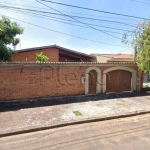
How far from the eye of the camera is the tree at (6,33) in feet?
39.0

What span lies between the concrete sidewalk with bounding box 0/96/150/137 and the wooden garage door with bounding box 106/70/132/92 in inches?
105

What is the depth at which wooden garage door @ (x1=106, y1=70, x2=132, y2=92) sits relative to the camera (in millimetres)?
13484

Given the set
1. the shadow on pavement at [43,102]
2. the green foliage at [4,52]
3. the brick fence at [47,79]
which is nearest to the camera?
the shadow on pavement at [43,102]

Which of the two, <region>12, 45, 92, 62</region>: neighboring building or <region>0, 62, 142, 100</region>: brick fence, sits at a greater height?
<region>12, 45, 92, 62</region>: neighboring building

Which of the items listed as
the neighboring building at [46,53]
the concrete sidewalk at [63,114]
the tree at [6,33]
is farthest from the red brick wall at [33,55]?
the concrete sidewalk at [63,114]

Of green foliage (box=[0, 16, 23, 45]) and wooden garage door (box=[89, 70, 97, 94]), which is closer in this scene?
green foliage (box=[0, 16, 23, 45])

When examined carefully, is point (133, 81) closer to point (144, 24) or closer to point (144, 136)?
point (144, 24)

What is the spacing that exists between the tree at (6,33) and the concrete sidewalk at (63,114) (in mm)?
4977

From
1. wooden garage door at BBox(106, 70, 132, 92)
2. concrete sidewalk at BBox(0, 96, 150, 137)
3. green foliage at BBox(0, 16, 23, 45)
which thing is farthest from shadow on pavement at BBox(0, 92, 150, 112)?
green foliage at BBox(0, 16, 23, 45)

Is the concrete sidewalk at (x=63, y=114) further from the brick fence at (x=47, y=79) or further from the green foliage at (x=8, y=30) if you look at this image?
the green foliage at (x=8, y=30)

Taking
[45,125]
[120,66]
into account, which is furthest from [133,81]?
[45,125]

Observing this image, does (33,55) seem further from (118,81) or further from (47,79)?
(118,81)

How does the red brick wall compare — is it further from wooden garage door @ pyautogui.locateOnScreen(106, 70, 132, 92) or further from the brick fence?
wooden garage door @ pyautogui.locateOnScreen(106, 70, 132, 92)

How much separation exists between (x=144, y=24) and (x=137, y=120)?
7556 mm
